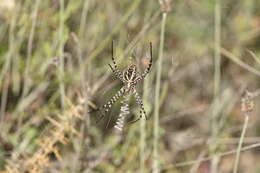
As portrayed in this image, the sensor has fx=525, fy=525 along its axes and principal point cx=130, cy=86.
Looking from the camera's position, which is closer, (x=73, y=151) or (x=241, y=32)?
(x=73, y=151)

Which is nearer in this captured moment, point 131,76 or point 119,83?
point 131,76

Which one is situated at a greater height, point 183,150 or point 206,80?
point 206,80

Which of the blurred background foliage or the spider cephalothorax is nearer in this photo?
the spider cephalothorax

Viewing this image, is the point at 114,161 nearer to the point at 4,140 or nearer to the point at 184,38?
the point at 4,140

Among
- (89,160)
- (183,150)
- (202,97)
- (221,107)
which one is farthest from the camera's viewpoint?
(202,97)

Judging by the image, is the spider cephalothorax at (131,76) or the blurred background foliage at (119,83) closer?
the spider cephalothorax at (131,76)

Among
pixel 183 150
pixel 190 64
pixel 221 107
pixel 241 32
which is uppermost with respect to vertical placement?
pixel 241 32

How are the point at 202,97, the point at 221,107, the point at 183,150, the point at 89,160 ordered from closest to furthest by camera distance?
1. the point at 89,160
2. the point at 221,107
3. the point at 183,150
4. the point at 202,97

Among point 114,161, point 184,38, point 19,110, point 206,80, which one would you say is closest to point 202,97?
point 206,80
